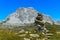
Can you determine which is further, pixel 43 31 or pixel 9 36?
pixel 43 31

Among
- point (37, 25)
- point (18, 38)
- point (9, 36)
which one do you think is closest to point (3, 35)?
point (9, 36)

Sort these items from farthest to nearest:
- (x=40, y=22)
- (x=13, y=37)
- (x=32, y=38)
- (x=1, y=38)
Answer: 1. (x=40, y=22)
2. (x=32, y=38)
3. (x=13, y=37)
4. (x=1, y=38)

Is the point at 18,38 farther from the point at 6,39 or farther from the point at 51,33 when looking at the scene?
the point at 51,33

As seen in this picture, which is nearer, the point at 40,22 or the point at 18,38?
the point at 18,38

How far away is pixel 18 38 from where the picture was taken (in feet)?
82.5

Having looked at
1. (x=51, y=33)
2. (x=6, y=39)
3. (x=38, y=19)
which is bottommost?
(x=6, y=39)

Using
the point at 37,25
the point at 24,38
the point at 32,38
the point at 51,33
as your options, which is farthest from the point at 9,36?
the point at 51,33

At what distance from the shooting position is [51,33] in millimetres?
43031

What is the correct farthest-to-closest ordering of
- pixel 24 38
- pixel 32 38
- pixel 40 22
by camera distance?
1. pixel 40 22
2. pixel 32 38
3. pixel 24 38

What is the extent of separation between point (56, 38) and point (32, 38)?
15219 millimetres

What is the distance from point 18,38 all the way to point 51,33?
19.1 meters

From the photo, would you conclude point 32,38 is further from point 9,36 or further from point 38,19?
point 38,19

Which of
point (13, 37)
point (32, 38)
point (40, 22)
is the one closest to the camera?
point (13, 37)

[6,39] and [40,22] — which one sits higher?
[40,22]
